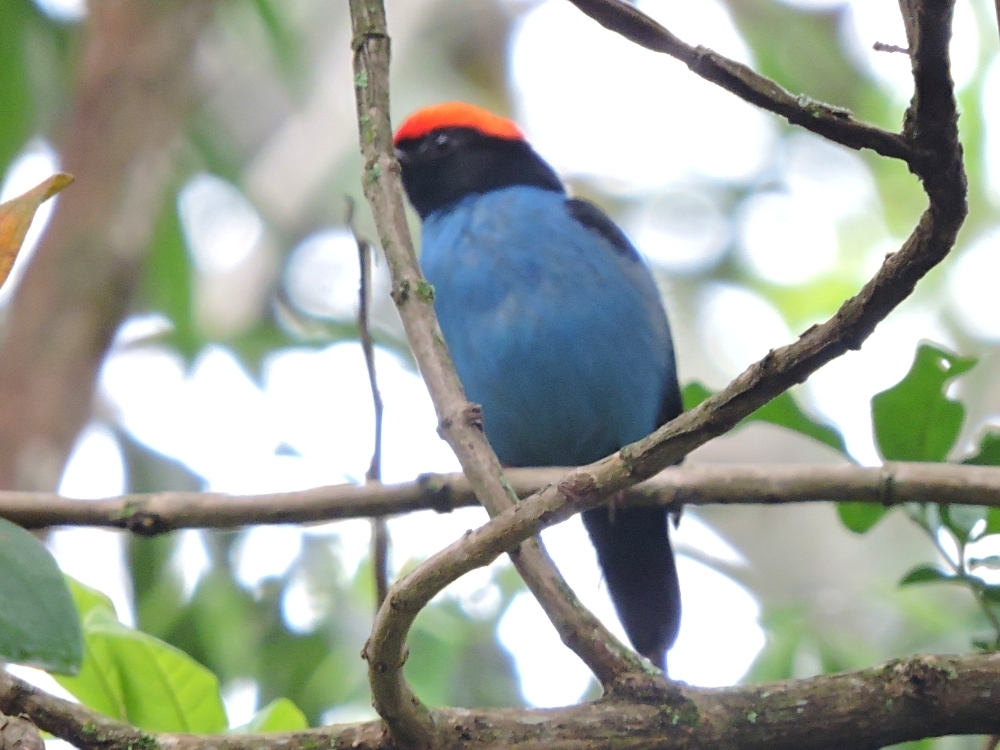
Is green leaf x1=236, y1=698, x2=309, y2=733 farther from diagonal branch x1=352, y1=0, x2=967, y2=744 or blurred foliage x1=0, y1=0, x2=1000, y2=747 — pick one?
diagonal branch x1=352, y1=0, x2=967, y2=744

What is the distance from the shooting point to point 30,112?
4469 millimetres

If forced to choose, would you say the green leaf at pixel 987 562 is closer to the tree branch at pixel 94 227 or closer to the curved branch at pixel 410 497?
the curved branch at pixel 410 497

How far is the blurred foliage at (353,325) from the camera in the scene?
2639 millimetres

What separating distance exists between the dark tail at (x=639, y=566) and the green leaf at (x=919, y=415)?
110cm

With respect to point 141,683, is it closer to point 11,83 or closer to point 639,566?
point 639,566

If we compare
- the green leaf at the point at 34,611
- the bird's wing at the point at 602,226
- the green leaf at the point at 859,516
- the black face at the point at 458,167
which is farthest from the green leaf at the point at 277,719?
the black face at the point at 458,167

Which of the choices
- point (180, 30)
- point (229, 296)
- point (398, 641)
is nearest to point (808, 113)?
point (398, 641)

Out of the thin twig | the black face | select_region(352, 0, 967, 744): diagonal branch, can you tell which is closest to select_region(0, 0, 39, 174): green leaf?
the black face

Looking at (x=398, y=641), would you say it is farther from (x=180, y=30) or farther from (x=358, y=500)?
(x=180, y=30)

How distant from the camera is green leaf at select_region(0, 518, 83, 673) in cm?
151

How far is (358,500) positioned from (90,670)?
0.57 meters

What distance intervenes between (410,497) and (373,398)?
316mm

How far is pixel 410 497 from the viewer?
238cm

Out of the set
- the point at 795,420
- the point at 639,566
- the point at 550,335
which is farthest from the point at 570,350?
the point at 795,420
